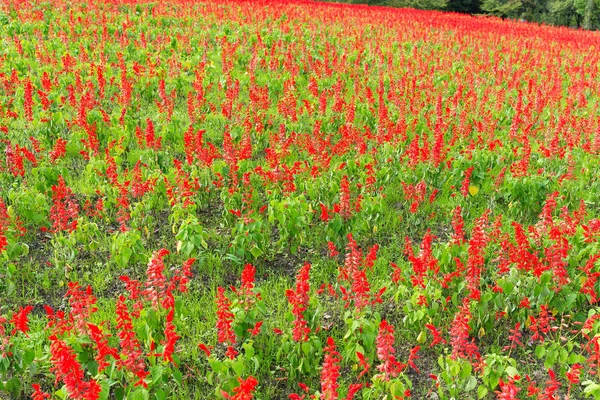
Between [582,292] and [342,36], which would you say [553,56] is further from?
→ [582,292]

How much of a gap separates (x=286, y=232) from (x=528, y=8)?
39.6 m

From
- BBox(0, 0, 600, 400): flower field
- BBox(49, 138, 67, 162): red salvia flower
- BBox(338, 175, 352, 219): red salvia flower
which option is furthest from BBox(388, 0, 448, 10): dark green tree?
BBox(338, 175, 352, 219): red salvia flower

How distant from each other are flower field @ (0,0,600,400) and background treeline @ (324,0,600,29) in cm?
2299

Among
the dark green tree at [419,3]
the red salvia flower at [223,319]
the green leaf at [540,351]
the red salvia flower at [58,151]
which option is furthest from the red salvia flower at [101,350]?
the dark green tree at [419,3]

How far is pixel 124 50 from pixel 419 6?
86.6 ft

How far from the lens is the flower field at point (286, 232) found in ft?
12.0

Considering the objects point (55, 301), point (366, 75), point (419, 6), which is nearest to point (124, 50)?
point (366, 75)

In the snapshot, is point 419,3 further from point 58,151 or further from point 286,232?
point 286,232

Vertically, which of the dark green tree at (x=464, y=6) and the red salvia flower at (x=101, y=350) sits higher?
the dark green tree at (x=464, y=6)

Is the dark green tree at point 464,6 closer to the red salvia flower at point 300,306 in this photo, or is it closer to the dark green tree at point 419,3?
the dark green tree at point 419,3

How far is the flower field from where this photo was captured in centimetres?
366

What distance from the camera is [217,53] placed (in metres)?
12.0

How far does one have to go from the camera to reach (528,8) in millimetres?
37469

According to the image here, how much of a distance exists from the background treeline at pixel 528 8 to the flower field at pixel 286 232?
75.4ft
